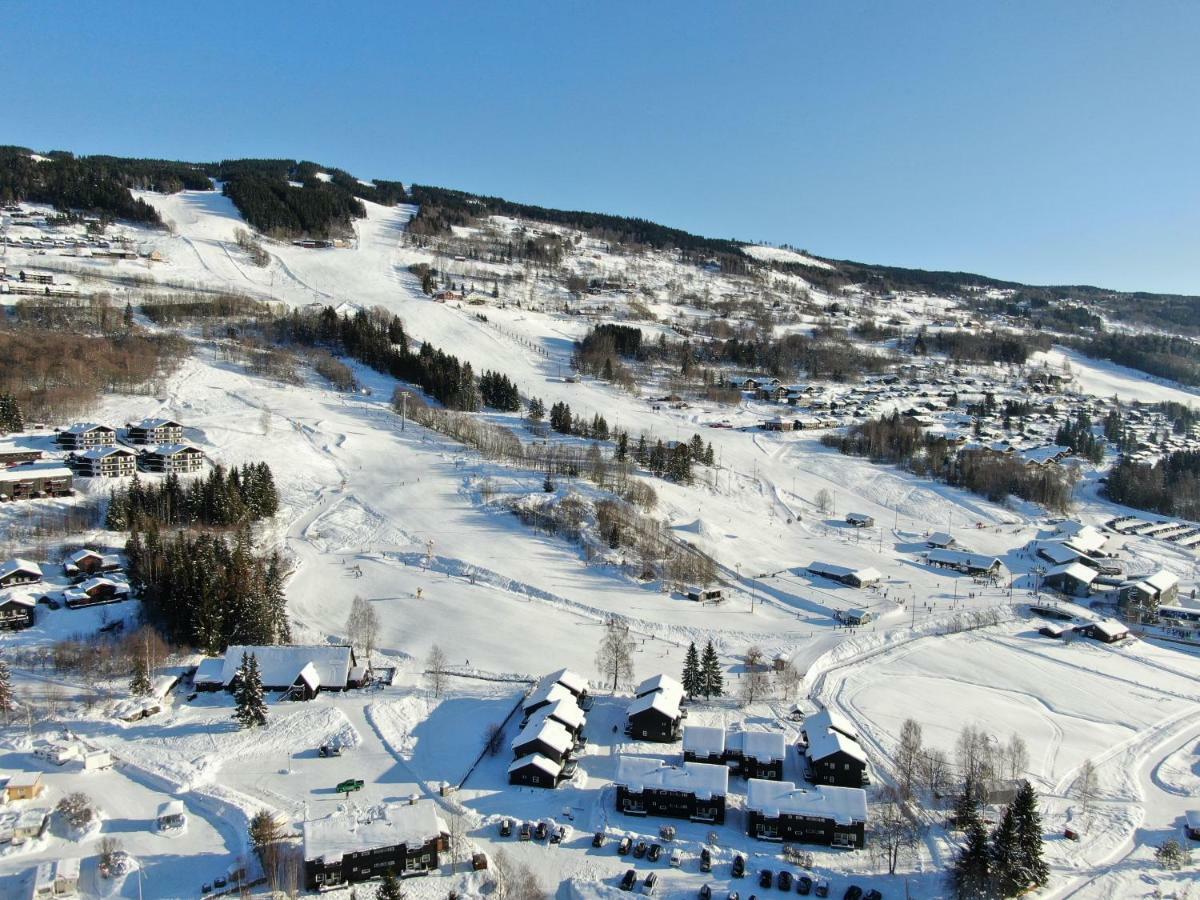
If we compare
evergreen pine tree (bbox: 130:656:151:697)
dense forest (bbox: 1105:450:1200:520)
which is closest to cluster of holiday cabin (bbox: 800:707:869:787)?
evergreen pine tree (bbox: 130:656:151:697)

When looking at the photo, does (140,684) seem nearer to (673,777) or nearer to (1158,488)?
(673,777)

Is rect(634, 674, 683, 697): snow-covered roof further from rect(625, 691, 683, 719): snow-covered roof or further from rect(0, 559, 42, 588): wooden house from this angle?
rect(0, 559, 42, 588): wooden house

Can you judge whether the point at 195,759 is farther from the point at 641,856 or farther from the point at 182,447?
the point at 182,447

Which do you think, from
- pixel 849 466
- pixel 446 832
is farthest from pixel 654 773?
pixel 849 466

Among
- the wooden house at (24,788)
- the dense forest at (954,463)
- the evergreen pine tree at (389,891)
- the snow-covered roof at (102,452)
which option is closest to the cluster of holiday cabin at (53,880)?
the wooden house at (24,788)

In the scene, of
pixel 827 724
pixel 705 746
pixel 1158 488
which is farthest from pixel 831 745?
pixel 1158 488

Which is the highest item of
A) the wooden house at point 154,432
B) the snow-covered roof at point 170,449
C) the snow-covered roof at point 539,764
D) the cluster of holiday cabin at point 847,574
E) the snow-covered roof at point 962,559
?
the wooden house at point 154,432

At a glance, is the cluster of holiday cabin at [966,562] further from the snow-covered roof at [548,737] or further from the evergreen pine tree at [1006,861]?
the snow-covered roof at [548,737]
